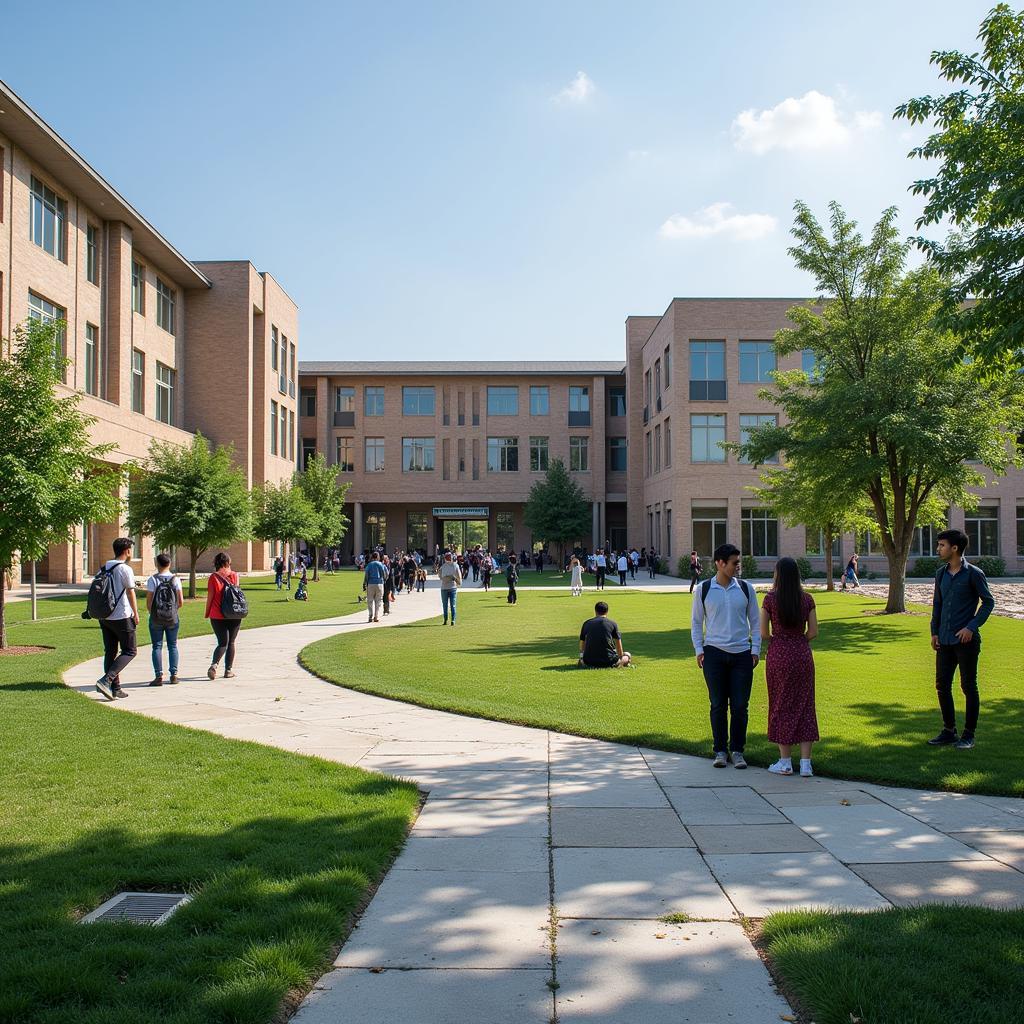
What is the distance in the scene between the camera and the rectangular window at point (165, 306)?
4428 centimetres

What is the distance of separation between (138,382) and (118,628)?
33770mm

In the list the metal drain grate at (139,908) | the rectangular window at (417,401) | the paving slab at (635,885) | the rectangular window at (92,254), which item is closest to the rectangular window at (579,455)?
the rectangular window at (417,401)

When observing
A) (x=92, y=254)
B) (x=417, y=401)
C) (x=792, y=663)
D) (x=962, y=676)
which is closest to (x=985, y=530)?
(x=417, y=401)

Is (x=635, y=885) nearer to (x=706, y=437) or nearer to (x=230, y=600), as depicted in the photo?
(x=230, y=600)

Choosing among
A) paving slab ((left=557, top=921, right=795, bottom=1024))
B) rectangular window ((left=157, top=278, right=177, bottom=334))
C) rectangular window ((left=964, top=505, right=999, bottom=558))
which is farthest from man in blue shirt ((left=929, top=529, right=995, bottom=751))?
rectangular window ((left=964, top=505, right=999, bottom=558))

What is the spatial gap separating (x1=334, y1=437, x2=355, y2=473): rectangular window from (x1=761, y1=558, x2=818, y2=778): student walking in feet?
199

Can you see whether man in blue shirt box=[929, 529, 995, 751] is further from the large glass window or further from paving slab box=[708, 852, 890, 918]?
the large glass window

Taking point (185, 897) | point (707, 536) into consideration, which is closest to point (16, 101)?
point (185, 897)

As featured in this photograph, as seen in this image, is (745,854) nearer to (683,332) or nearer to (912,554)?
(683,332)

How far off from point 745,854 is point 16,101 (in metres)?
32.2

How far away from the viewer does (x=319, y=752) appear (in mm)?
7816

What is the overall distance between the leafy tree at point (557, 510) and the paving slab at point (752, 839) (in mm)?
55258

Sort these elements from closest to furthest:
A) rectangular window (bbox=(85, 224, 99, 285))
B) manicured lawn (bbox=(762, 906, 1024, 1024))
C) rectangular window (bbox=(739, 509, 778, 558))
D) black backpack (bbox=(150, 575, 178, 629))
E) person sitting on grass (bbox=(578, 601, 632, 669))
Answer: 1. manicured lawn (bbox=(762, 906, 1024, 1024))
2. black backpack (bbox=(150, 575, 178, 629))
3. person sitting on grass (bbox=(578, 601, 632, 669))
4. rectangular window (bbox=(85, 224, 99, 285))
5. rectangular window (bbox=(739, 509, 778, 558))

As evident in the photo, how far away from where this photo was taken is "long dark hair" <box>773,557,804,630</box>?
6.88 metres
